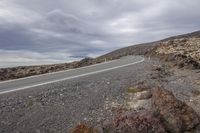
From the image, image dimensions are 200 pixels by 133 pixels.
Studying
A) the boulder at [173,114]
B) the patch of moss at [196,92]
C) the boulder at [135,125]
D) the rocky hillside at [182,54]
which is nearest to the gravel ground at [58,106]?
the patch of moss at [196,92]

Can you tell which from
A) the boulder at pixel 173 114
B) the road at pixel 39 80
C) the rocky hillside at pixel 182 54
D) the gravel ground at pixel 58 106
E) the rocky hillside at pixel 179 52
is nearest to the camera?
the boulder at pixel 173 114

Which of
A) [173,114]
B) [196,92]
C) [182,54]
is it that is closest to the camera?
[173,114]

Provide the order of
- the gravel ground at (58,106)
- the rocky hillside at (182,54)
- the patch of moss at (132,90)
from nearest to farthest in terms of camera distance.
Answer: the gravel ground at (58,106), the patch of moss at (132,90), the rocky hillside at (182,54)

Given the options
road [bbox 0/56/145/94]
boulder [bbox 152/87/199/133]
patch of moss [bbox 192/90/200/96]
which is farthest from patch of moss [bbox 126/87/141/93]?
boulder [bbox 152/87/199/133]

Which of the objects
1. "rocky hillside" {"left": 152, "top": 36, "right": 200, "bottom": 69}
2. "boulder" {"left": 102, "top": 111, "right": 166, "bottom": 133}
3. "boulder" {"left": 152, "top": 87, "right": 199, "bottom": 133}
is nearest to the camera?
"boulder" {"left": 102, "top": 111, "right": 166, "bottom": 133}

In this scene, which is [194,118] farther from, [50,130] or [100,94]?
[100,94]

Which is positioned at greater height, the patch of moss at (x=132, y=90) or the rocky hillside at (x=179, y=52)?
the rocky hillside at (x=179, y=52)

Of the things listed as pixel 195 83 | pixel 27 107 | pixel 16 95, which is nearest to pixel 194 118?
pixel 27 107

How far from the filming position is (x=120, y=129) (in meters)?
10.5

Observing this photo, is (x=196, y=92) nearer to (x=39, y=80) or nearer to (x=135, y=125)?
(x=39, y=80)

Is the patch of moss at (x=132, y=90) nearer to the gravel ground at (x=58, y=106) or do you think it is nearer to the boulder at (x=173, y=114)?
the gravel ground at (x=58, y=106)

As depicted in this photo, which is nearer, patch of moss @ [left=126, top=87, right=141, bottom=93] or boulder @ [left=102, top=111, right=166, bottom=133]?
boulder @ [left=102, top=111, right=166, bottom=133]

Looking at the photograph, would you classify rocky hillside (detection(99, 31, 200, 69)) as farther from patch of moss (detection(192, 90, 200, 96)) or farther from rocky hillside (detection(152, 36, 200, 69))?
patch of moss (detection(192, 90, 200, 96))

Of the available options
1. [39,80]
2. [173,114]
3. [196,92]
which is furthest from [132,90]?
[173,114]
